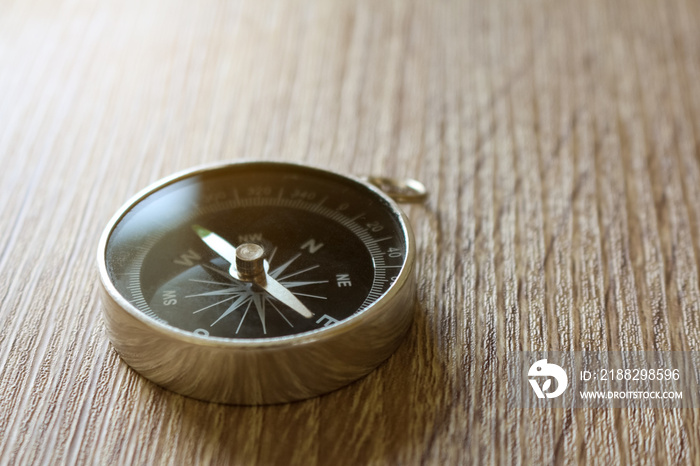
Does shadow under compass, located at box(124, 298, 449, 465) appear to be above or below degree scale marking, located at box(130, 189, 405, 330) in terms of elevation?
below

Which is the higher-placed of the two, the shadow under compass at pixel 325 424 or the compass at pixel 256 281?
the compass at pixel 256 281

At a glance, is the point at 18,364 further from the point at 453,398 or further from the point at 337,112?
the point at 337,112

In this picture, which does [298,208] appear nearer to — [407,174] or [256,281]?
[256,281]

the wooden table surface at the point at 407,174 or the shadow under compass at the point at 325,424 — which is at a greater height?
the wooden table surface at the point at 407,174

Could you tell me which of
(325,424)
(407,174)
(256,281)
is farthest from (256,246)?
A: (407,174)

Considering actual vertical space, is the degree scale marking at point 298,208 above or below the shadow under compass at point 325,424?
above
